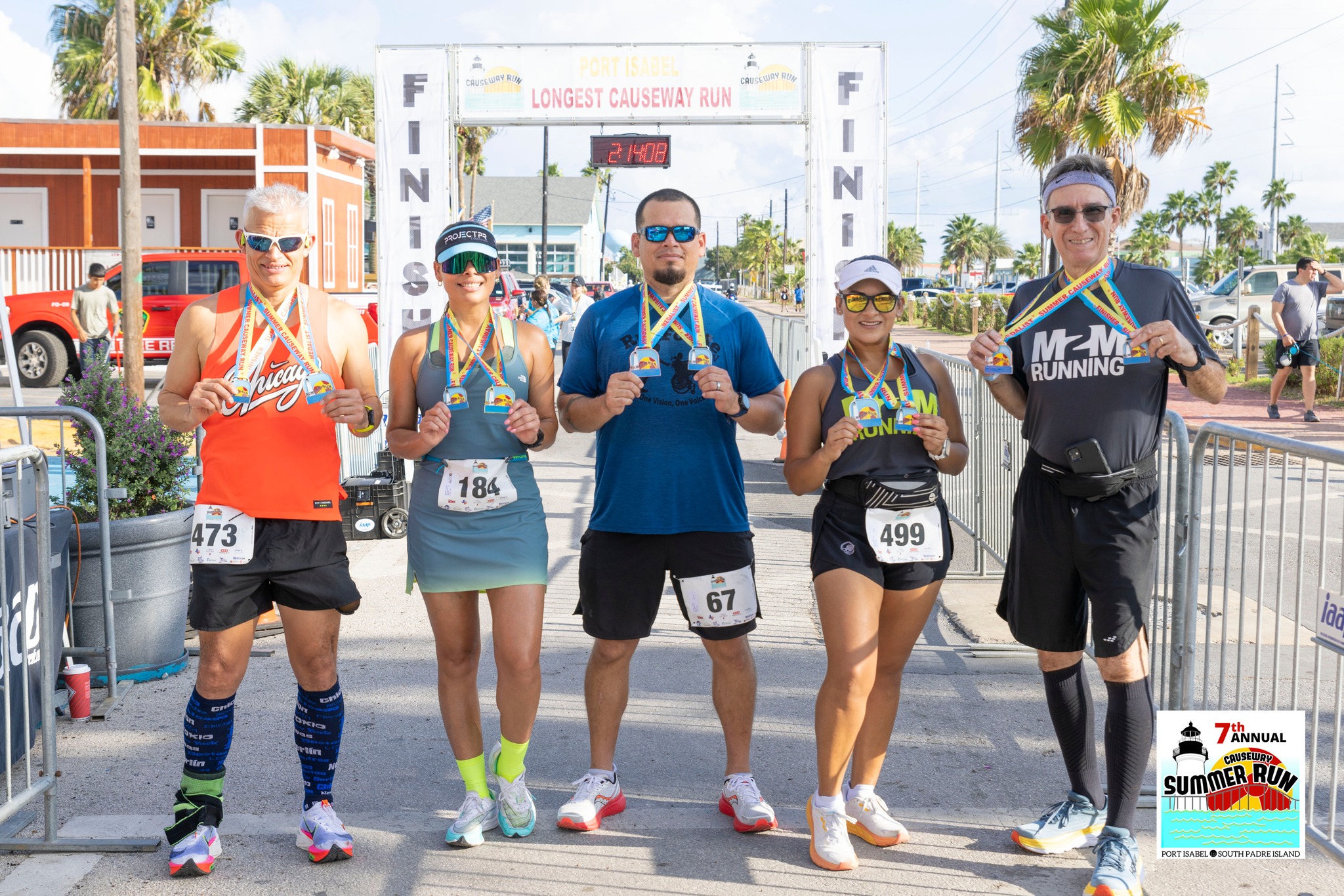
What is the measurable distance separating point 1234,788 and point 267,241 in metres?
3.42

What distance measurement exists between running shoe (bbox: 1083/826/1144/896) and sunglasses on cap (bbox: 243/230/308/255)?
308 centimetres

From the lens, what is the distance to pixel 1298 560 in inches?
134

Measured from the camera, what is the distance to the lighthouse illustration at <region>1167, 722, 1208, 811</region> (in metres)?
3.56

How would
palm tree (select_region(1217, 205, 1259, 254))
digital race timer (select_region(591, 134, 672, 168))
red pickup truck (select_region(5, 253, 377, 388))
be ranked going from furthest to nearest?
palm tree (select_region(1217, 205, 1259, 254))
red pickup truck (select_region(5, 253, 377, 388))
digital race timer (select_region(591, 134, 672, 168))

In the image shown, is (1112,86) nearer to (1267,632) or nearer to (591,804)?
(1267,632)

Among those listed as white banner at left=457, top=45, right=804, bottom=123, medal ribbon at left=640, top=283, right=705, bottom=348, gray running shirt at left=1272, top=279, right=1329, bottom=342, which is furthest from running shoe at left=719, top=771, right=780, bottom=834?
gray running shirt at left=1272, top=279, right=1329, bottom=342

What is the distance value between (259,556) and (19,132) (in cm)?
2626

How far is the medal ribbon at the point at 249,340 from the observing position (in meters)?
3.60

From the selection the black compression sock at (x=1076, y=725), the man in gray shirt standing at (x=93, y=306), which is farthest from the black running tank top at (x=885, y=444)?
the man in gray shirt standing at (x=93, y=306)

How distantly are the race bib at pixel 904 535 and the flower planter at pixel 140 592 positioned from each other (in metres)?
3.48

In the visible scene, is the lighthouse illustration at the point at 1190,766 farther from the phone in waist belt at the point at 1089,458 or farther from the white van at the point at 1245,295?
the white van at the point at 1245,295

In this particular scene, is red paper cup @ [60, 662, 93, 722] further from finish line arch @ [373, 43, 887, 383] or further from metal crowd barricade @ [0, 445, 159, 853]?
finish line arch @ [373, 43, 887, 383]

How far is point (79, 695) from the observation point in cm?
493

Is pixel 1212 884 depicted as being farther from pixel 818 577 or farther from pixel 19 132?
pixel 19 132
